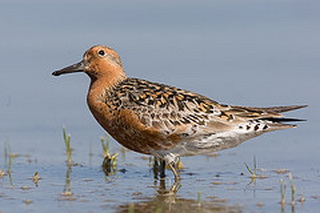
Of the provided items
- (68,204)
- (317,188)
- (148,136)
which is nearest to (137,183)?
(148,136)

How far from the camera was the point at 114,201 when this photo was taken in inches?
364

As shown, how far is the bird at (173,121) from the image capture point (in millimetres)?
10391

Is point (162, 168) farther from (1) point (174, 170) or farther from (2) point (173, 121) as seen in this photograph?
(2) point (173, 121)

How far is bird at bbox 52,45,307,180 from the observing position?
34.1 feet

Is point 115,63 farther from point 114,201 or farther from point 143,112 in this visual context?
point 114,201

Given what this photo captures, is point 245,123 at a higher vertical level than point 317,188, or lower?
higher

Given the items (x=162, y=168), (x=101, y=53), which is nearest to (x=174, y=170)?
(x=162, y=168)

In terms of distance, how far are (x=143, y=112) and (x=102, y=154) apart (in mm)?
1667

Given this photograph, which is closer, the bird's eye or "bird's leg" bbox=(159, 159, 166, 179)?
"bird's leg" bbox=(159, 159, 166, 179)

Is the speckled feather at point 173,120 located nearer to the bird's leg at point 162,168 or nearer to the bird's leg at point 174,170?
the bird's leg at point 174,170

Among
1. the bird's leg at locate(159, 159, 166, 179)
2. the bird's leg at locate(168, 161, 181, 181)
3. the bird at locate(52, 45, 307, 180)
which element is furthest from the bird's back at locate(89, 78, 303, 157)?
the bird's leg at locate(159, 159, 166, 179)

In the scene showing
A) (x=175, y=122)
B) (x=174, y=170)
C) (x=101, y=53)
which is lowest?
(x=174, y=170)

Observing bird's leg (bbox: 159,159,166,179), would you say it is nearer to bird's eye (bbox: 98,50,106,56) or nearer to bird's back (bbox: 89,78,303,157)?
bird's back (bbox: 89,78,303,157)

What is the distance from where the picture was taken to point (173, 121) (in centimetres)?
1043
